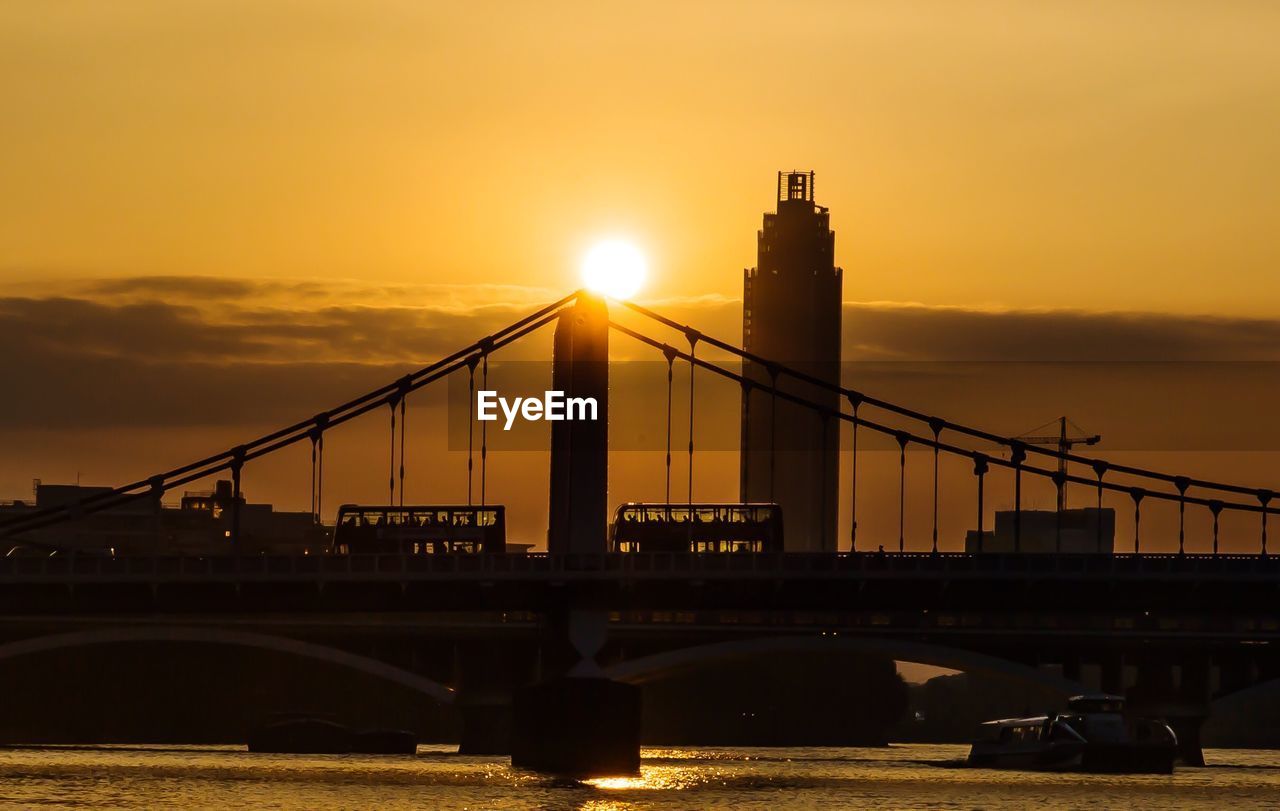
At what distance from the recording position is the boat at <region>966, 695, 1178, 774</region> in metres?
156

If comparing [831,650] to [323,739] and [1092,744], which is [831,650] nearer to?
[1092,744]

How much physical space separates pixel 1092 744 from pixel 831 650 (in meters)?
17.4

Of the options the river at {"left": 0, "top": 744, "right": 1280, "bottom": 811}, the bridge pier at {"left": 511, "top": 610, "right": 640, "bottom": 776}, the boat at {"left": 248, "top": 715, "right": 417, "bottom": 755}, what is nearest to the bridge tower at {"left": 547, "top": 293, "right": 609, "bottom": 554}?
the bridge pier at {"left": 511, "top": 610, "right": 640, "bottom": 776}

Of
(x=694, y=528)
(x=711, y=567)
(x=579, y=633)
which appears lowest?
(x=579, y=633)

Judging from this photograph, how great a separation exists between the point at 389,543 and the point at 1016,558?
3560 cm

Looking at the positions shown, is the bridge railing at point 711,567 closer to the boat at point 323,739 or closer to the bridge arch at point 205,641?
the bridge arch at point 205,641

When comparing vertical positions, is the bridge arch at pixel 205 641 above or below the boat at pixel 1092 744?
above

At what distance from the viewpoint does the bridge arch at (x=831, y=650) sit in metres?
147

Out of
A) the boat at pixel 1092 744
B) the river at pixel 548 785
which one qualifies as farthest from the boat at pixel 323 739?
the boat at pixel 1092 744

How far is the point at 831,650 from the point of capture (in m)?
148

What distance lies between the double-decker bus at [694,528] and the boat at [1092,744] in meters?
17.3

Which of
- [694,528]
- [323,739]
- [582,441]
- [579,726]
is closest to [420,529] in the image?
[694,528]

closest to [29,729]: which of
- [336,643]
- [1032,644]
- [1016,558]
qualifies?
[336,643]

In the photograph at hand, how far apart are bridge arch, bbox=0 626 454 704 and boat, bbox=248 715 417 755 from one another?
84.3 ft
